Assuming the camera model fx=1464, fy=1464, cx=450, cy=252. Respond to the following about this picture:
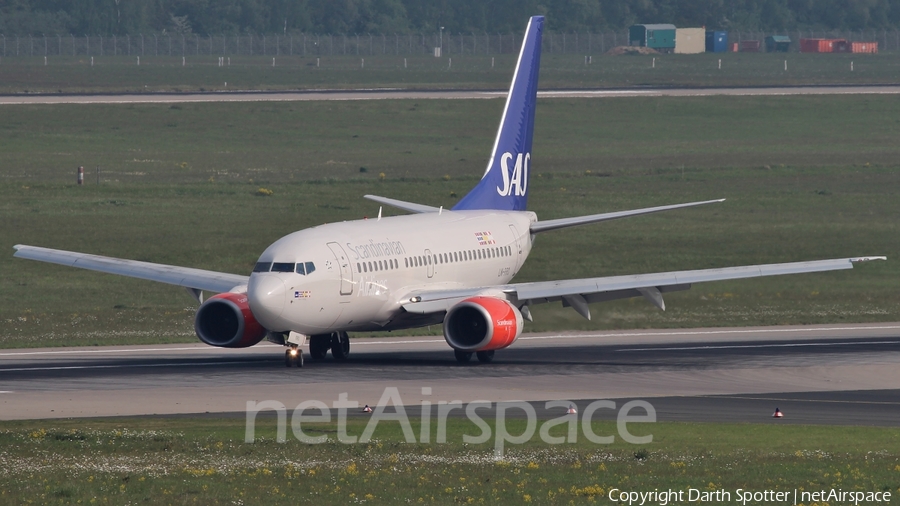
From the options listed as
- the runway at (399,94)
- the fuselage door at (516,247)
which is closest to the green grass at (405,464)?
the fuselage door at (516,247)

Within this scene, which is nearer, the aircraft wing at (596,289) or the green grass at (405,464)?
the green grass at (405,464)

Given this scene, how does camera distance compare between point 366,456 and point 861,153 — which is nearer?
point 366,456

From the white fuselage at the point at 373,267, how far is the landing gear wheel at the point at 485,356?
2.07 metres

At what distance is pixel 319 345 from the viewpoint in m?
48.0

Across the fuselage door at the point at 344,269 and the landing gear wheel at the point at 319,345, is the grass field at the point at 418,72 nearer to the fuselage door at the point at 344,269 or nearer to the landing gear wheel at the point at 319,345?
the landing gear wheel at the point at 319,345

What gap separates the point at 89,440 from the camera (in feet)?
102

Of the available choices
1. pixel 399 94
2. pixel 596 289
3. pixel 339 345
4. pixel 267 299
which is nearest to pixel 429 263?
pixel 339 345

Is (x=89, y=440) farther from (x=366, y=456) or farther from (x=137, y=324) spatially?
(x=137, y=324)

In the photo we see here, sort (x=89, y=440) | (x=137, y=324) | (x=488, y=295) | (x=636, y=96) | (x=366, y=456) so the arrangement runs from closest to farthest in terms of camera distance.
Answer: (x=366, y=456) → (x=89, y=440) → (x=488, y=295) → (x=137, y=324) → (x=636, y=96)

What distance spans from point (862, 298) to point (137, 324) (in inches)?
1249

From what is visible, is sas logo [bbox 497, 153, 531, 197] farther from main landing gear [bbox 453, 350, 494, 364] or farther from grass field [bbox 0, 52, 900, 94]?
grass field [bbox 0, 52, 900, 94]

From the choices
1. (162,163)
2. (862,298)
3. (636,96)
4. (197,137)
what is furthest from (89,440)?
(636,96)

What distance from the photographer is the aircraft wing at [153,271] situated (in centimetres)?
4831

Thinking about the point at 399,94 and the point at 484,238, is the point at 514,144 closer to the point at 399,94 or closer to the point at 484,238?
the point at 484,238
